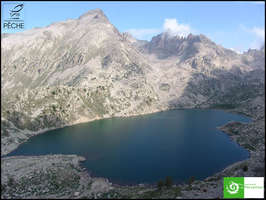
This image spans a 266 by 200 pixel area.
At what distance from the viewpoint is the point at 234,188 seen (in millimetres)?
53438

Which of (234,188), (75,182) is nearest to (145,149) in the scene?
(75,182)

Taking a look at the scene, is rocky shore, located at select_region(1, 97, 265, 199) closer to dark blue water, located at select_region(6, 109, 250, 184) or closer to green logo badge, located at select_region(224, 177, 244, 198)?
green logo badge, located at select_region(224, 177, 244, 198)

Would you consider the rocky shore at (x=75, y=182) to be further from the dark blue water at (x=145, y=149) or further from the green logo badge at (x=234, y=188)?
the dark blue water at (x=145, y=149)

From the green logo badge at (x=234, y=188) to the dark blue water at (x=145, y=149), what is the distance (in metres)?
38.3

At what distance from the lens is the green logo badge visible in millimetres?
52878

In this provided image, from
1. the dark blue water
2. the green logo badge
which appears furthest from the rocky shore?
the dark blue water

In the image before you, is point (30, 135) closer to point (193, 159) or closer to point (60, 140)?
point (60, 140)

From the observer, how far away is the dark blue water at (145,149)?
101 metres

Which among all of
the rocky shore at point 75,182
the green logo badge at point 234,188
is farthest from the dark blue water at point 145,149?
the green logo badge at point 234,188

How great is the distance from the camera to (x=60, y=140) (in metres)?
Result: 160

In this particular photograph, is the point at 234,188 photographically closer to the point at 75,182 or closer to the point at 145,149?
the point at 75,182

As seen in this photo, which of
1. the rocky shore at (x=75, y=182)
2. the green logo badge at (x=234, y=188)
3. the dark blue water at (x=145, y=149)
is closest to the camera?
the green logo badge at (x=234, y=188)

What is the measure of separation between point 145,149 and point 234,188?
267ft

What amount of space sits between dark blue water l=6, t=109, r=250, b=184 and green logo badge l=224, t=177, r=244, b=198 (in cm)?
3829
